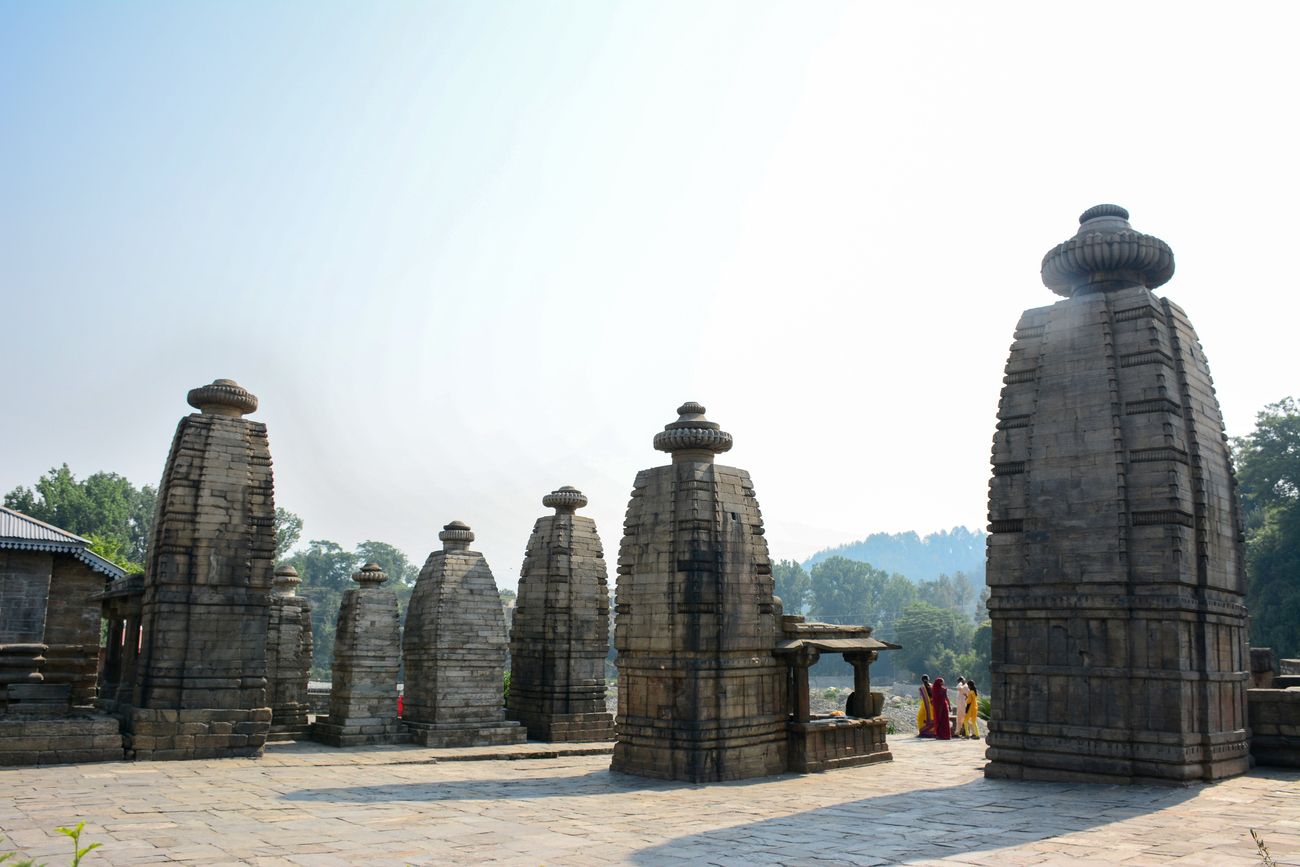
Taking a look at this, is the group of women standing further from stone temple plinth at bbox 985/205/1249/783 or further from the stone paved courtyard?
stone temple plinth at bbox 985/205/1249/783

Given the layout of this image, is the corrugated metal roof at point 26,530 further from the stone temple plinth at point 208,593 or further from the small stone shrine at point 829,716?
the small stone shrine at point 829,716

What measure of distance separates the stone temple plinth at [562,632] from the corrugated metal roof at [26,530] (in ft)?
44.4

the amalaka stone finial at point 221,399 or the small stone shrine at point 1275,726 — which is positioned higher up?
the amalaka stone finial at point 221,399

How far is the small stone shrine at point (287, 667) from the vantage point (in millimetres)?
20484

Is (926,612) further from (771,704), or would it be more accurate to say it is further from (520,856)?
(520,856)

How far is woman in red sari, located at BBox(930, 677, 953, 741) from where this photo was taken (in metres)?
20.8

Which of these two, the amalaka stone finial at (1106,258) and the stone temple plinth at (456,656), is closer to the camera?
the amalaka stone finial at (1106,258)

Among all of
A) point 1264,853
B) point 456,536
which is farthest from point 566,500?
point 1264,853

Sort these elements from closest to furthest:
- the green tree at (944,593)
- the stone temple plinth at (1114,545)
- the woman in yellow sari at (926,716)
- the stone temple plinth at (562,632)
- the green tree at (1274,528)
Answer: the stone temple plinth at (1114,545)
the stone temple plinth at (562,632)
the woman in yellow sari at (926,716)
the green tree at (1274,528)
the green tree at (944,593)

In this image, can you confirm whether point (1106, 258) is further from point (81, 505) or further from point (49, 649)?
point (81, 505)

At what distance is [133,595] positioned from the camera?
17172 mm

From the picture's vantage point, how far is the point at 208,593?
15.7 meters

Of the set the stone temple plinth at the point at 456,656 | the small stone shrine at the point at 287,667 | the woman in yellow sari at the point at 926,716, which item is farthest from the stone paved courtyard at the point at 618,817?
the woman in yellow sari at the point at 926,716

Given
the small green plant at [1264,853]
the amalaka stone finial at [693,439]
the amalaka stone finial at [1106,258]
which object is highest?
the amalaka stone finial at [1106,258]
